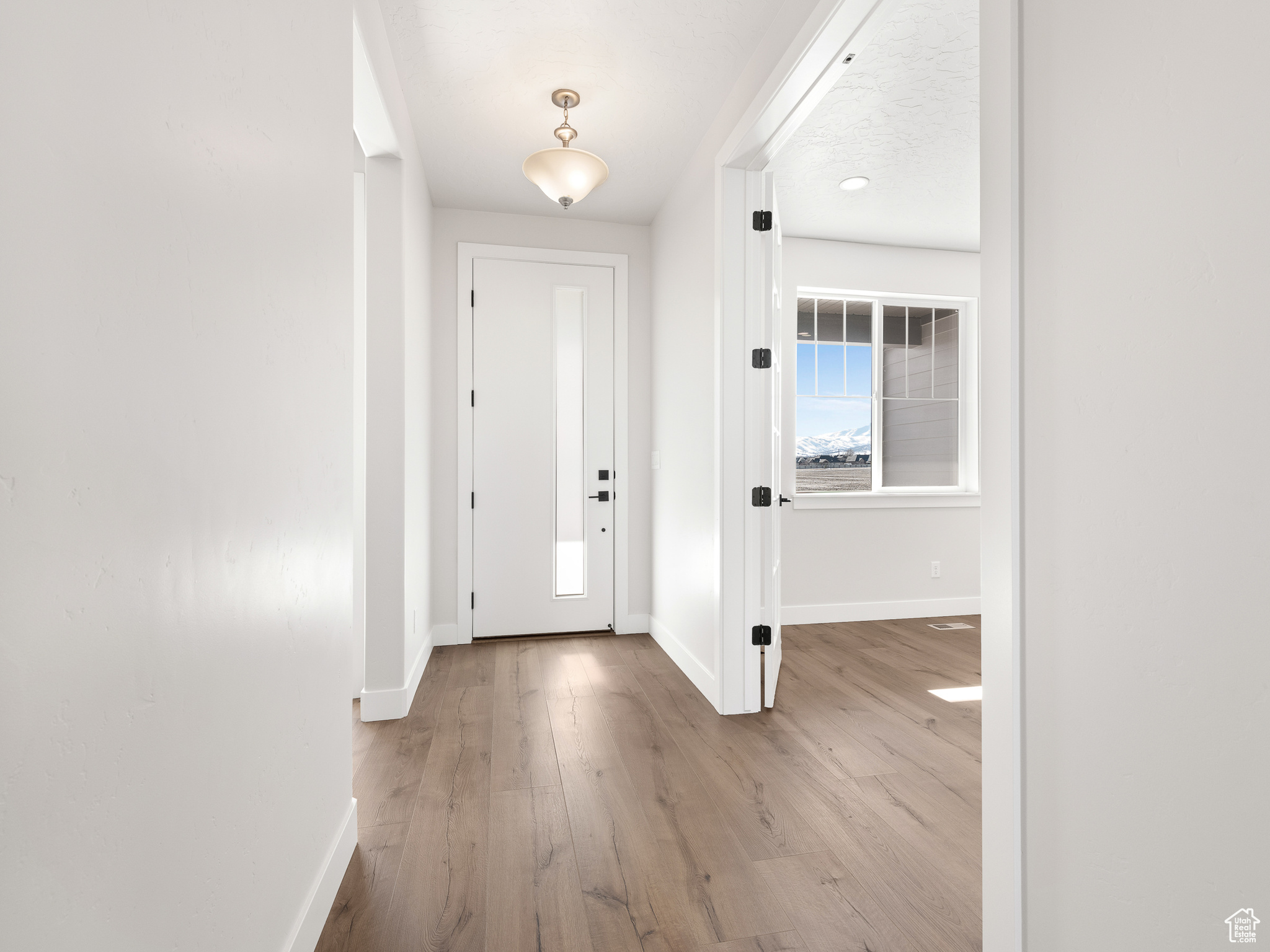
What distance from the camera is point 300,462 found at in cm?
132

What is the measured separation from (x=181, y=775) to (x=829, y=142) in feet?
10.6

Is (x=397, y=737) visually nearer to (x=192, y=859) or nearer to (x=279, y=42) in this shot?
(x=192, y=859)

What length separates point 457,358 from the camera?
12.3ft

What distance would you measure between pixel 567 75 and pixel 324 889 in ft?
9.04

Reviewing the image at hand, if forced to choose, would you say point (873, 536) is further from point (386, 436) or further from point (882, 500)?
point (386, 436)

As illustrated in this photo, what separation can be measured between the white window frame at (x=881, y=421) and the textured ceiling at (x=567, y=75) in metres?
1.56

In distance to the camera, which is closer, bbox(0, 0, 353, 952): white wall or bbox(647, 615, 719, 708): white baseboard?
bbox(0, 0, 353, 952): white wall

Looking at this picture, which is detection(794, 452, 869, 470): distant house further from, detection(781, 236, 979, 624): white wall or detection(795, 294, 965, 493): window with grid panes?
detection(781, 236, 979, 624): white wall

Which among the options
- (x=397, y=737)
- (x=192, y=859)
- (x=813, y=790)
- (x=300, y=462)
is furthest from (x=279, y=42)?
(x=813, y=790)

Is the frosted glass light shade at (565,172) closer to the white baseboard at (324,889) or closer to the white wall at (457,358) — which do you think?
the white wall at (457,358)

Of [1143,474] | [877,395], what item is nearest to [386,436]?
[1143,474]

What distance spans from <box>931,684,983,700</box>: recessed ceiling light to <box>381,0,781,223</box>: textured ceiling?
112 inches

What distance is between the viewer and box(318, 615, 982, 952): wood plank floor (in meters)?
1.43

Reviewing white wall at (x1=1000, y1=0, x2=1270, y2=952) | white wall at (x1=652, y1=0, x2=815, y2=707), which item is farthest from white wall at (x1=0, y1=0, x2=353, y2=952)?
white wall at (x1=652, y1=0, x2=815, y2=707)
